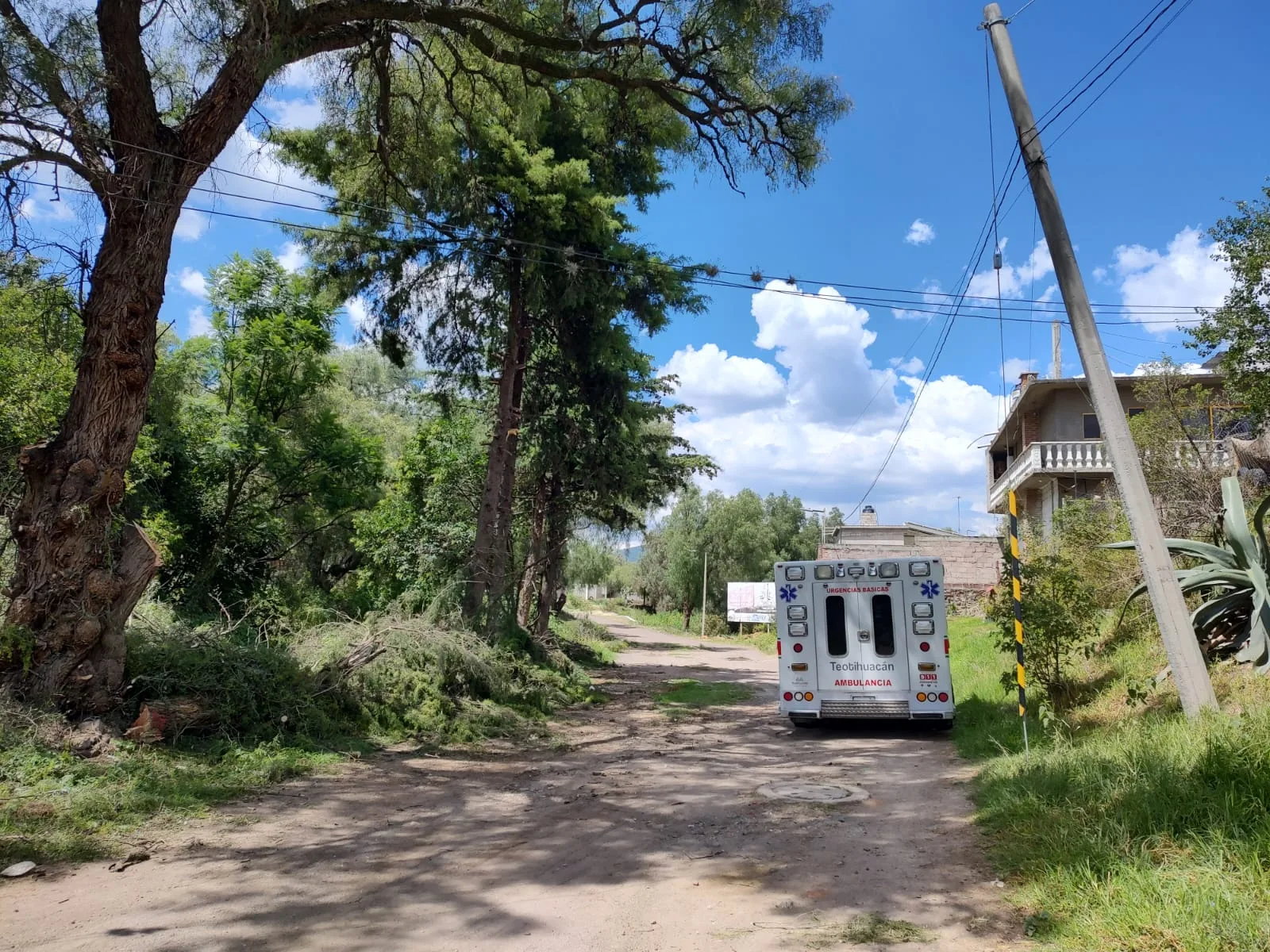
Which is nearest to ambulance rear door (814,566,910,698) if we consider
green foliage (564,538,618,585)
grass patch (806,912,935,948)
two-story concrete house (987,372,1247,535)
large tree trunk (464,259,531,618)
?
large tree trunk (464,259,531,618)

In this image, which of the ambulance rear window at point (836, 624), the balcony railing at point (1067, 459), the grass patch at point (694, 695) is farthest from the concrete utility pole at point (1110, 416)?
the balcony railing at point (1067, 459)

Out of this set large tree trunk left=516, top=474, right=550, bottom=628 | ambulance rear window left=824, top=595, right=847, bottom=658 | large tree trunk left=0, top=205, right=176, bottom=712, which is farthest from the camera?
large tree trunk left=516, top=474, right=550, bottom=628

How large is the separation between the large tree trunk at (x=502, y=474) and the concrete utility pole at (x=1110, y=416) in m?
9.94

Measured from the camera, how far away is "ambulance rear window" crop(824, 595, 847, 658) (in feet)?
40.8

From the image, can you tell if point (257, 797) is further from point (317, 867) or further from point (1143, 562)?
point (1143, 562)

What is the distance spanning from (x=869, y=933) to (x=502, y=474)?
13.3 metres

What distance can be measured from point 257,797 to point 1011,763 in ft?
23.8

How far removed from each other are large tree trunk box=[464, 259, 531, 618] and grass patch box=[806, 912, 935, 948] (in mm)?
12053

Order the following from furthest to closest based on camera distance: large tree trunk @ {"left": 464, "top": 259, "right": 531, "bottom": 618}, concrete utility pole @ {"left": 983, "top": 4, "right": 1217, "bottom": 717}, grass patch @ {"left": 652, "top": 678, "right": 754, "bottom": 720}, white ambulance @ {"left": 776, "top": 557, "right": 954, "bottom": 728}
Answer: grass patch @ {"left": 652, "top": 678, "right": 754, "bottom": 720} → large tree trunk @ {"left": 464, "top": 259, "right": 531, "bottom": 618} → white ambulance @ {"left": 776, "top": 557, "right": 954, "bottom": 728} → concrete utility pole @ {"left": 983, "top": 4, "right": 1217, "bottom": 717}

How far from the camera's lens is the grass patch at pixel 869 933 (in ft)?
14.4

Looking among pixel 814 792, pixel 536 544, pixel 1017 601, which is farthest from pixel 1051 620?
pixel 536 544

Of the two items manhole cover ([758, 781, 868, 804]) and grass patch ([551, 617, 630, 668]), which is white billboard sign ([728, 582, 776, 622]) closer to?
grass patch ([551, 617, 630, 668])

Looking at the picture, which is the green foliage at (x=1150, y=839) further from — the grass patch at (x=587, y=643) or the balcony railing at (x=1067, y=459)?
the balcony railing at (x=1067, y=459)

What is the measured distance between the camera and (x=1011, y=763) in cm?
820
